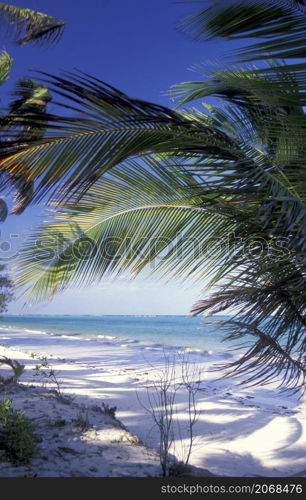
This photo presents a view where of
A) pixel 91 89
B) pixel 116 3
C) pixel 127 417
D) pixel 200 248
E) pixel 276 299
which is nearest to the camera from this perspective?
pixel 91 89

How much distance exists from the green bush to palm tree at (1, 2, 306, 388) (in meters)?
1.03

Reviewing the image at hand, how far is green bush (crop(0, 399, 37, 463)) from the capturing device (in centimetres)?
268

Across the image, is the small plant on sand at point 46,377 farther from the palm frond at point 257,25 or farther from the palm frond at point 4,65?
the palm frond at point 4,65

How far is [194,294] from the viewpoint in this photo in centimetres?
270

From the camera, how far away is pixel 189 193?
2.32 metres

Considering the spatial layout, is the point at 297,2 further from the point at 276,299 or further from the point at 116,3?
the point at 116,3

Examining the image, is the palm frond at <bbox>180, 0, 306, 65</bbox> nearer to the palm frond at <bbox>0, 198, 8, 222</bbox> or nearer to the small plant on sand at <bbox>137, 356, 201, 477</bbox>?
the small plant on sand at <bbox>137, 356, 201, 477</bbox>

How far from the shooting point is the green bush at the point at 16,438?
8.78 feet

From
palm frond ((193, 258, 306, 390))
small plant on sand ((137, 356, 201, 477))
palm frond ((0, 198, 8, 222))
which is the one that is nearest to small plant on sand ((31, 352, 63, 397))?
small plant on sand ((137, 356, 201, 477))

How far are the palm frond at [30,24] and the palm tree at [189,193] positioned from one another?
4549 millimetres

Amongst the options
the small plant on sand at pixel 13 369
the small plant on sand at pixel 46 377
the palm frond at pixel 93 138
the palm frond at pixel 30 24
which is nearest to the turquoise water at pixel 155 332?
the small plant on sand at pixel 46 377

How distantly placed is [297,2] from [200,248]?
4.45 ft

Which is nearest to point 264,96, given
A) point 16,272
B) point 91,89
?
point 91,89

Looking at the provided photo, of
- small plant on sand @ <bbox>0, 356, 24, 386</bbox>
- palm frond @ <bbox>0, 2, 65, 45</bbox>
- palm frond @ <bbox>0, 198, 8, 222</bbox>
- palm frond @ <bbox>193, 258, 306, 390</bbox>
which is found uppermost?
palm frond @ <bbox>0, 2, 65, 45</bbox>
